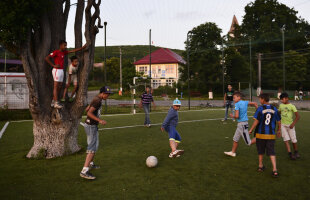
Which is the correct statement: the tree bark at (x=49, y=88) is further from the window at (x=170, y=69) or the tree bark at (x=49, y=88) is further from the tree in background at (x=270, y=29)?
the window at (x=170, y=69)

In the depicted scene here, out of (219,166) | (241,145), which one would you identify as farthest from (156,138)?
(219,166)

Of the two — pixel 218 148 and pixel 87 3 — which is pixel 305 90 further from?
pixel 87 3

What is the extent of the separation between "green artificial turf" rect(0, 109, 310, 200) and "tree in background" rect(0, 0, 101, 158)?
65 centimetres

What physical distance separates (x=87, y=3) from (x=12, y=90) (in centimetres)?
1381

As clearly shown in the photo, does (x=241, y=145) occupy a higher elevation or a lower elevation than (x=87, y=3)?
lower

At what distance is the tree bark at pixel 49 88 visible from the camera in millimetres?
6471

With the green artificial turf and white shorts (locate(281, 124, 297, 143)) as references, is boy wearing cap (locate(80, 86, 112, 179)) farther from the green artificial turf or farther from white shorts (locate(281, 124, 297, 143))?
white shorts (locate(281, 124, 297, 143))

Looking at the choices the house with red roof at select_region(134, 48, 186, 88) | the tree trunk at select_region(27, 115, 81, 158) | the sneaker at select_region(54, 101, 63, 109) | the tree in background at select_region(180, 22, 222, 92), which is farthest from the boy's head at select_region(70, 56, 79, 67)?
the house with red roof at select_region(134, 48, 186, 88)

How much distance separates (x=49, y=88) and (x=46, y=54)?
37.2 inches

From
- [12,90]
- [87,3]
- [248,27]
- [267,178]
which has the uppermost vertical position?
[248,27]

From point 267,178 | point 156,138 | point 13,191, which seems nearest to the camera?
point 13,191

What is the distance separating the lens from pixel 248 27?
53906 mm

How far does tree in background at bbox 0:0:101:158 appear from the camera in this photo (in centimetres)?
591

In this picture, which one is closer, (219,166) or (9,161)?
(219,166)
